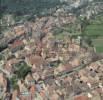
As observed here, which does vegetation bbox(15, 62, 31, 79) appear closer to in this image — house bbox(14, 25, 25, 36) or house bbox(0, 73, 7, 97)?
house bbox(0, 73, 7, 97)

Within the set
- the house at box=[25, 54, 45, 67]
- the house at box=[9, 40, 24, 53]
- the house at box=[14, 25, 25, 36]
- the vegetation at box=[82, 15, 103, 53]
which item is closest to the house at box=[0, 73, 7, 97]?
the house at box=[25, 54, 45, 67]

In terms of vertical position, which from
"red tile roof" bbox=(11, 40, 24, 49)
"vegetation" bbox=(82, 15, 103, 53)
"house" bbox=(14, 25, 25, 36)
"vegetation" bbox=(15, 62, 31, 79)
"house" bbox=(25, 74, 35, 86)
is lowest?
"vegetation" bbox=(82, 15, 103, 53)

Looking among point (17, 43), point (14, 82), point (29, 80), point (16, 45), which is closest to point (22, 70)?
point (14, 82)

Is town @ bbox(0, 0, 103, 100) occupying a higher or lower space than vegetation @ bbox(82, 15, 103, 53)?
higher

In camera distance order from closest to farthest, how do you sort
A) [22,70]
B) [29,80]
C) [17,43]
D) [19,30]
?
1. [29,80]
2. [22,70]
3. [17,43]
4. [19,30]

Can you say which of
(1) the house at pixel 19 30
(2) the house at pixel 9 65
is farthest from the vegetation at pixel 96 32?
(2) the house at pixel 9 65

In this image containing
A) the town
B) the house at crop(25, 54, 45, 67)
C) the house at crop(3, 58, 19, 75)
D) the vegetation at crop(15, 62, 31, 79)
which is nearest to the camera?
the town

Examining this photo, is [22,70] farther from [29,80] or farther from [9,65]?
[29,80]

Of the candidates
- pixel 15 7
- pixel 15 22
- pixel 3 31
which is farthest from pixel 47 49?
pixel 15 7

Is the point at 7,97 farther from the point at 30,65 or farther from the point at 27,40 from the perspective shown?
the point at 27,40

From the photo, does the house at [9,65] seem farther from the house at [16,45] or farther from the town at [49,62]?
the house at [16,45]

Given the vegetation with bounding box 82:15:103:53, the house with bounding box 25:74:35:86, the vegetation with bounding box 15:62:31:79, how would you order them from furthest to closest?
1. the vegetation with bounding box 82:15:103:53
2. the vegetation with bounding box 15:62:31:79
3. the house with bounding box 25:74:35:86
